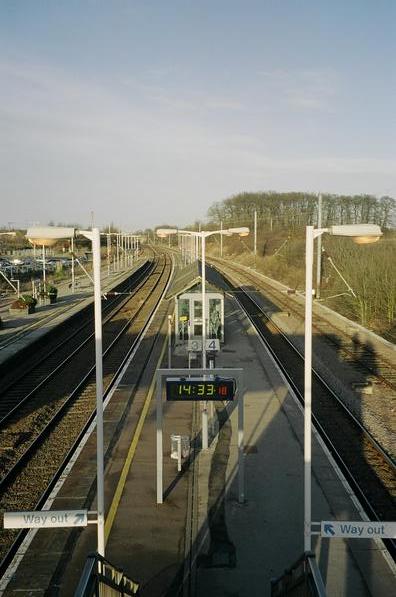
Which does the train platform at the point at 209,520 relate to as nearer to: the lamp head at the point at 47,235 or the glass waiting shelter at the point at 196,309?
the lamp head at the point at 47,235

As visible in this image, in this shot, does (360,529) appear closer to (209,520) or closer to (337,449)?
(209,520)

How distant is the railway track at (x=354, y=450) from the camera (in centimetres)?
999

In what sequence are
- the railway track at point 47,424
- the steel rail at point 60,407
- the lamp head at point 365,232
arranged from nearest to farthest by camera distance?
1. the lamp head at point 365,232
2. the railway track at point 47,424
3. the steel rail at point 60,407

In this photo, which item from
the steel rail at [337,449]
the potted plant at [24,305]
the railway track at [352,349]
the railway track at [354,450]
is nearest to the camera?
the steel rail at [337,449]

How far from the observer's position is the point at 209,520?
8992mm

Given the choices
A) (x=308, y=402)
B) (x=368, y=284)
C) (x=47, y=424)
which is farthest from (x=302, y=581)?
(x=368, y=284)

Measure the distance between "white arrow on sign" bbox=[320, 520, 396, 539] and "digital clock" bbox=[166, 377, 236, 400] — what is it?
340cm

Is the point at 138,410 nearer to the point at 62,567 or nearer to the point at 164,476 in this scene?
the point at 164,476

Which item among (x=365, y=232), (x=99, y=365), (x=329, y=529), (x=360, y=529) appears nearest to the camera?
(x=360, y=529)

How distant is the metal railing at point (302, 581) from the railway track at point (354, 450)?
2.72 meters

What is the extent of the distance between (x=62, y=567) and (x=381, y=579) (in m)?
4.09

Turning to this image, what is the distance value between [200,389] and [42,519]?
3733 mm

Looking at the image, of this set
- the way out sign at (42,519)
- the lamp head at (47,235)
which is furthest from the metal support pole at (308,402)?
the lamp head at (47,235)

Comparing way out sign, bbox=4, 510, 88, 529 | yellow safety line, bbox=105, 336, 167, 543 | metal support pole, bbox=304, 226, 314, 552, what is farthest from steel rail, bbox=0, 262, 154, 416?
metal support pole, bbox=304, 226, 314, 552
